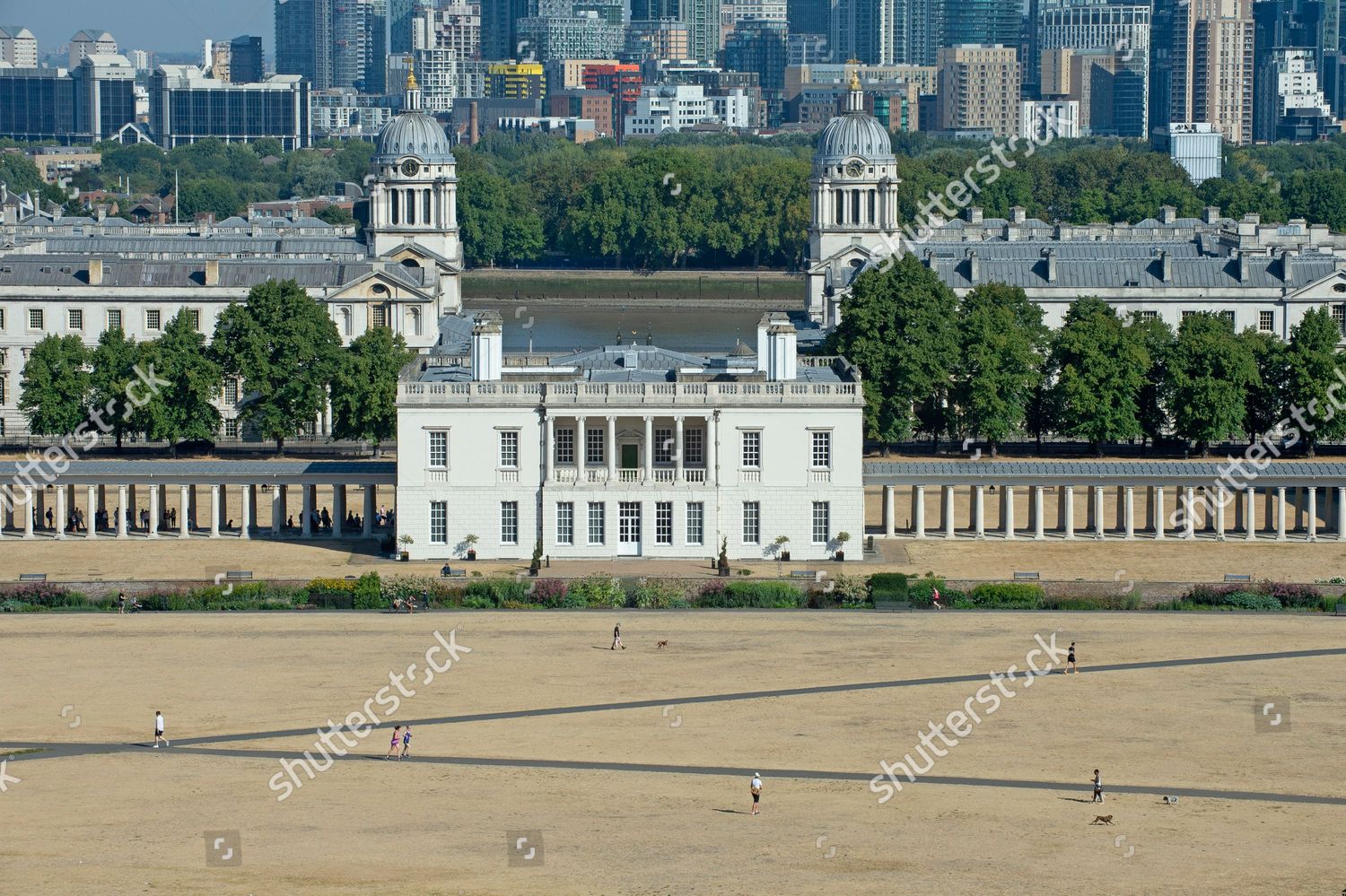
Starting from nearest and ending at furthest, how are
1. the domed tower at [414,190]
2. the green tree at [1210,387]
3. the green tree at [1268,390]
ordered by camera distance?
the green tree at [1210,387] < the green tree at [1268,390] < the domed tower at [414,190]

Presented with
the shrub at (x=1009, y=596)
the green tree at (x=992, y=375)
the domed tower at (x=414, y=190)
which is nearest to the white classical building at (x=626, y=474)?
the shrub at (x=1009, y=596)

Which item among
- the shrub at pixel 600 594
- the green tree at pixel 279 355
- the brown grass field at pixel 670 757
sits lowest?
the brown grass field at pixel 670 757

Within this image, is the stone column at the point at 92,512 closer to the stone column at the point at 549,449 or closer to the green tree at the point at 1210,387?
the stone column at the point at 549,449

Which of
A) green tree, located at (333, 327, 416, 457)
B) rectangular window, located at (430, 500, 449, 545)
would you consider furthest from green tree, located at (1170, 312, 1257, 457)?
rectangular window, located at (430, 500, 449, 545)

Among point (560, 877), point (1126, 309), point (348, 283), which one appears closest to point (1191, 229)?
point (1126, 309)

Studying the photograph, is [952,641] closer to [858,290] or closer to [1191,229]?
[858,290]

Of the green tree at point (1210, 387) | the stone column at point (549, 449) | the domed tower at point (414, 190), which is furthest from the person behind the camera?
the domed tower at point (414, 190)
